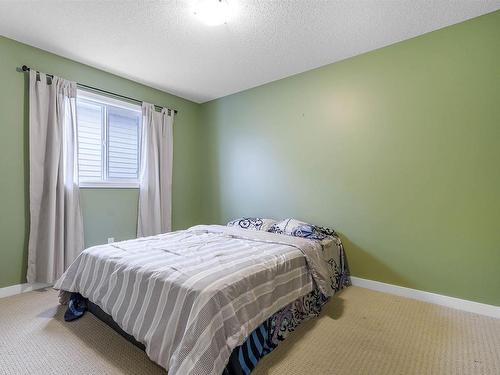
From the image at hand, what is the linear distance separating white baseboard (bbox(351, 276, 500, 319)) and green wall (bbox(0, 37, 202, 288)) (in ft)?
9.12

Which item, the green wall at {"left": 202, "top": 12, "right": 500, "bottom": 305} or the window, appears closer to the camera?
the green wall at {"left": 202, "top": 12, "right": 500, "bottom": 305}

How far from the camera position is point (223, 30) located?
234 centimetres

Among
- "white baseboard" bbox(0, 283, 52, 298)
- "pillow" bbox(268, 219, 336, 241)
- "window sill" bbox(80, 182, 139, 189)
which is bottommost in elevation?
"white baseboard" bbox(0, 283, 52, 298)

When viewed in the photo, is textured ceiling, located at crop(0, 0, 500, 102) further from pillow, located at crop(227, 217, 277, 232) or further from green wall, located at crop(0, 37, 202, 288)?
pillow, located at crop(227, 217, 277, 232)

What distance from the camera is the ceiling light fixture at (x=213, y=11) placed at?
2.00 metres

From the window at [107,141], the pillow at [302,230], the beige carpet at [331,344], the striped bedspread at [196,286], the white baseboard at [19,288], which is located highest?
the window at [107,141]

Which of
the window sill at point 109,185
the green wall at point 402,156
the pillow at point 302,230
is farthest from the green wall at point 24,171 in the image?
the pillow at point 302,230

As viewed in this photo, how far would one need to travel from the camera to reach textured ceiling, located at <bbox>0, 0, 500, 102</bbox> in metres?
2.05

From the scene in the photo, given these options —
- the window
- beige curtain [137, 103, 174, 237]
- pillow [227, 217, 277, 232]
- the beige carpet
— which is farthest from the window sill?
pillow [227, 217, 277, 232]

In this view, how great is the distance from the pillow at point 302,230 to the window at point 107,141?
6.69ft

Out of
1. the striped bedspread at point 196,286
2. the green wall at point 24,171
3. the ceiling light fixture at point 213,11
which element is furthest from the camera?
the green wall at point 24,171

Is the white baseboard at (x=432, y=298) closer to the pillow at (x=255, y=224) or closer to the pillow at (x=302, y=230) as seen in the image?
the pillow at (x=302, y=230)

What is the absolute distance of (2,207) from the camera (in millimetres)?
2477

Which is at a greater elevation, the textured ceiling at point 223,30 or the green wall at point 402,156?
the textured ceiling at point 223,30
